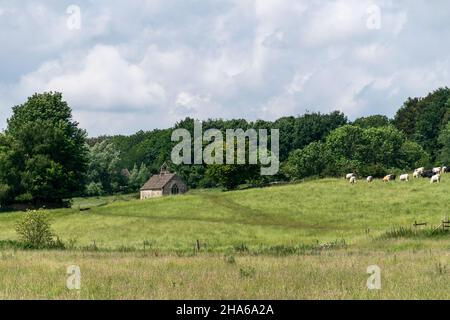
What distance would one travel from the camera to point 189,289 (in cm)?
1934

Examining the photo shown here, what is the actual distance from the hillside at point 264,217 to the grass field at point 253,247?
0.12 meters

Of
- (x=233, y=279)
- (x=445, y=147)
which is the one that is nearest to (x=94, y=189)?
(x=445, y=147)

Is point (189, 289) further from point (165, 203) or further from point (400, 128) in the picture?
point (400, 128)

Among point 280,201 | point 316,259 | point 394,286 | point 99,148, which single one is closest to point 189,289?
point 394,286

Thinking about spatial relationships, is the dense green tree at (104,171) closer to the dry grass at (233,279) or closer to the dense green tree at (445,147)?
the dense green tree at (445,147)

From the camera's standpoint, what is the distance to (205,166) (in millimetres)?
142125

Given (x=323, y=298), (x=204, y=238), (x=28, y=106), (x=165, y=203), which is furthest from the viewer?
(x=28, y=106)

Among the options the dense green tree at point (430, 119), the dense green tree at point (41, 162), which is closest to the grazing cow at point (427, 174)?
the dense green tree at point (41, 162)

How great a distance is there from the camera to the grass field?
20.0 metres

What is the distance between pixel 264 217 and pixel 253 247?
23415 mm

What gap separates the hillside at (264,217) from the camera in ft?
182

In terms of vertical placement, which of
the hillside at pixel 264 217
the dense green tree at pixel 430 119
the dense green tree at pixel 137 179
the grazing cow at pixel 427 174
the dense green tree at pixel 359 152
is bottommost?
the hillside at pixel 264 217

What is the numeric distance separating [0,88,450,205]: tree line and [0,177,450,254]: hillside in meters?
9.81
